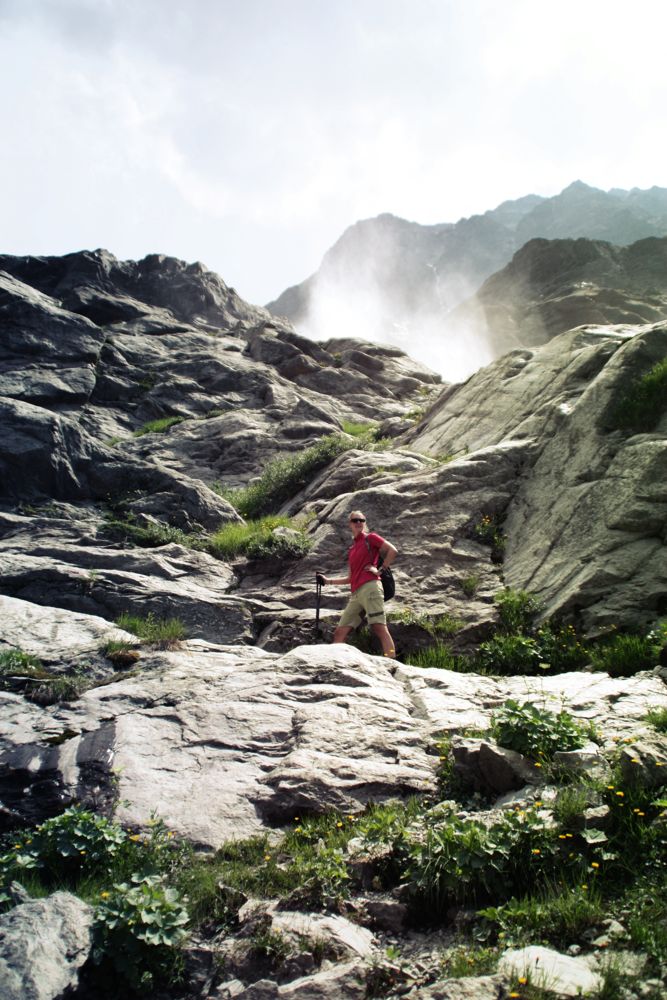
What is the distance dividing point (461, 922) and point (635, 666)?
4698 mm

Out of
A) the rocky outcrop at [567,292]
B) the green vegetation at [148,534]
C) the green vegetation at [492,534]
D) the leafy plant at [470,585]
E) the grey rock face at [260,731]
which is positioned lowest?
the grey rock face at [260,731]

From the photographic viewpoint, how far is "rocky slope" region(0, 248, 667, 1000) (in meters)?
6.43

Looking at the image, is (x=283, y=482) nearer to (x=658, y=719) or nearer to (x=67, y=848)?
(x=658, y=719)

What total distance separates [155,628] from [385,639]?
3649mm

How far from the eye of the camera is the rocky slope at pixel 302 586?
6.43m

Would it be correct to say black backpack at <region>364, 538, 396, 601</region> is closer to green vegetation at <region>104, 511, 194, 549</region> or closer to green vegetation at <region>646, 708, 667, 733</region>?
green vegetation at <region>646, 708, 667, 733</region>

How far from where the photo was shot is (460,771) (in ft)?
20.7

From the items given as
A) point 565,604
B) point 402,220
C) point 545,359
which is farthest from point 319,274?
point 565,604

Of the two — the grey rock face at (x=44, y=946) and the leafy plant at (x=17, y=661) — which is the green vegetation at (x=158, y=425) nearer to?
the leafy plant at (x=17, y=661)

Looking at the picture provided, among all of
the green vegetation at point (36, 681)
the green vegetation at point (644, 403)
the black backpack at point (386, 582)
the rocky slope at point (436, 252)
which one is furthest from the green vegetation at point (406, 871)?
the rocky slope at point (436, 252)

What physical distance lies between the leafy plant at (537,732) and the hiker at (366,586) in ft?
12.7

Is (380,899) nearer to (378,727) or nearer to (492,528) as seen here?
(378,727)

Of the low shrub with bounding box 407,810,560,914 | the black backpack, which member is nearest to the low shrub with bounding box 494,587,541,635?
the black backpack

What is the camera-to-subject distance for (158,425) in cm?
2530
